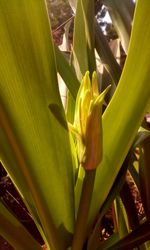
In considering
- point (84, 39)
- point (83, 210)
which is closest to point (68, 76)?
point (84, 39)

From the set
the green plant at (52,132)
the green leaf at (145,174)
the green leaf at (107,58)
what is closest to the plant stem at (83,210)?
the green plant at (52,132)

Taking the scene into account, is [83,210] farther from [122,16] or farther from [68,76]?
[122,16]

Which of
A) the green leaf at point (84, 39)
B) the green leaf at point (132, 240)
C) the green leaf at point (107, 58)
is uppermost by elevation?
the green leaf at point (84, 39)

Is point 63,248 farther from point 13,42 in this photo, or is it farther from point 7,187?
point 7,187

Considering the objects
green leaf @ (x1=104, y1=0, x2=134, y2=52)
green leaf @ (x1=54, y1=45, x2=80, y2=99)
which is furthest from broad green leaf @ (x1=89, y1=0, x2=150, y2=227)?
green leaf @ (x1=104, y1=0, x2=134, y2=52)

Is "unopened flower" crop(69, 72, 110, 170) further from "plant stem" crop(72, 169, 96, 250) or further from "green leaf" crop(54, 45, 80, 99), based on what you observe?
"green leaf" crop(54, 45, 80, 99)

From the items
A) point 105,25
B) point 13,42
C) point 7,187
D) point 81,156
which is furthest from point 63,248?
point 105,25

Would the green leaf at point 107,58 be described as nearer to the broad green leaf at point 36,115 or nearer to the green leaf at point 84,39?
the green leaf at point 84,39
